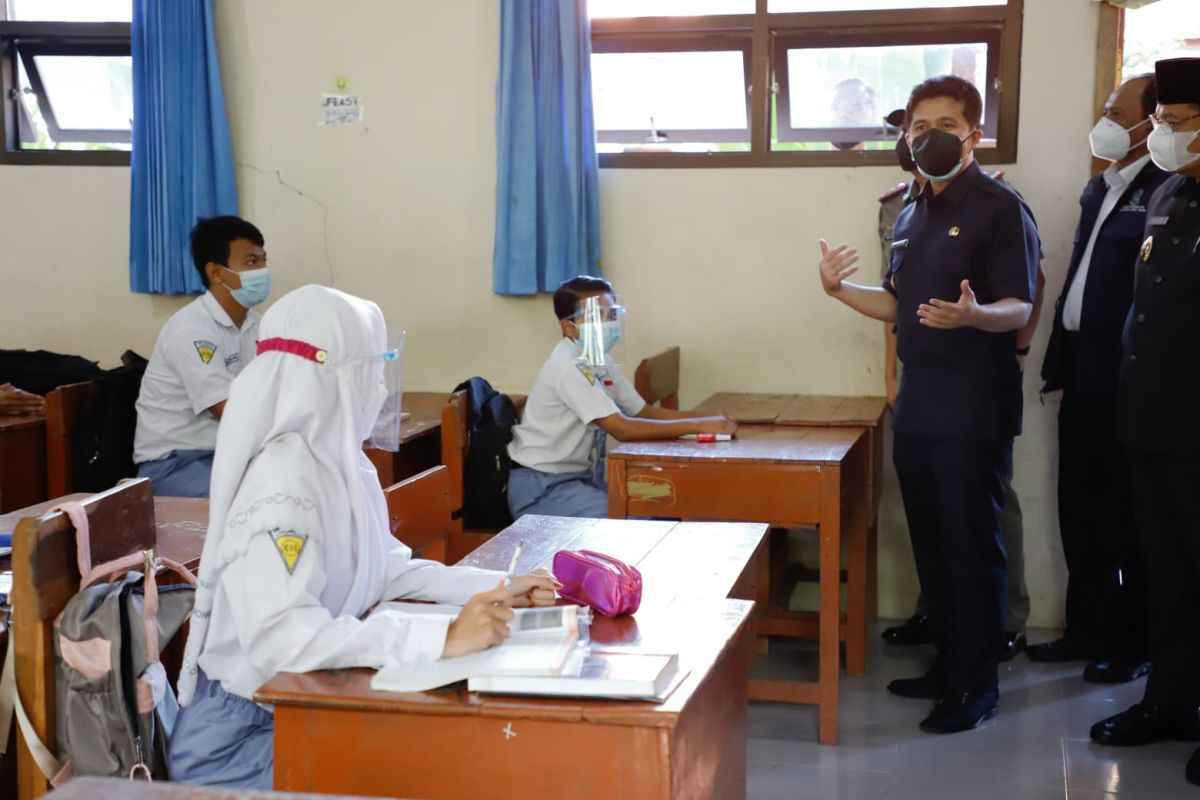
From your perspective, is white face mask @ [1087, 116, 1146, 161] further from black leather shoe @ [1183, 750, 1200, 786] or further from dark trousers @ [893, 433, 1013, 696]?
black leather shoe @ [1183, 750, 1200, 786]

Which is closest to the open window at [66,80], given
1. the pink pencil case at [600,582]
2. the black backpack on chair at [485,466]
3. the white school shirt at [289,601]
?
the black backpack on chair at [485,466]

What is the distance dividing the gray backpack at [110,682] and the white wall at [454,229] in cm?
280

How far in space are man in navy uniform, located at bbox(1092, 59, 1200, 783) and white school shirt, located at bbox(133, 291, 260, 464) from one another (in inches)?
97.5

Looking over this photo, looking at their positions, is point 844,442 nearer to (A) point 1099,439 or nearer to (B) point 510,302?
(A) point 1099,439

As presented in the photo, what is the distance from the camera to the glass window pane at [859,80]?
4.28 m

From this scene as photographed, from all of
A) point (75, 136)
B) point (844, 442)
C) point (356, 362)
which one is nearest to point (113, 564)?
point (356, 362)

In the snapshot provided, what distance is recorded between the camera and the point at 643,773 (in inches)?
57.6

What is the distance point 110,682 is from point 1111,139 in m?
3.03

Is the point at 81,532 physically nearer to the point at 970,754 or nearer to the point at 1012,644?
the point at 970,754

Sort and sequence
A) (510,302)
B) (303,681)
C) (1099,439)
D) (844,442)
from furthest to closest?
1. (510,302)
2. (1099,439)
3. (844,442)
4. (303,681)

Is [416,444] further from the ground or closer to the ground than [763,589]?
further from the ground

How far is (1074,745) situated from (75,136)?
4.15 metres

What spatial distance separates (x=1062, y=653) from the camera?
3.86 meters

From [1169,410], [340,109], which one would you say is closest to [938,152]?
[1169,410]
